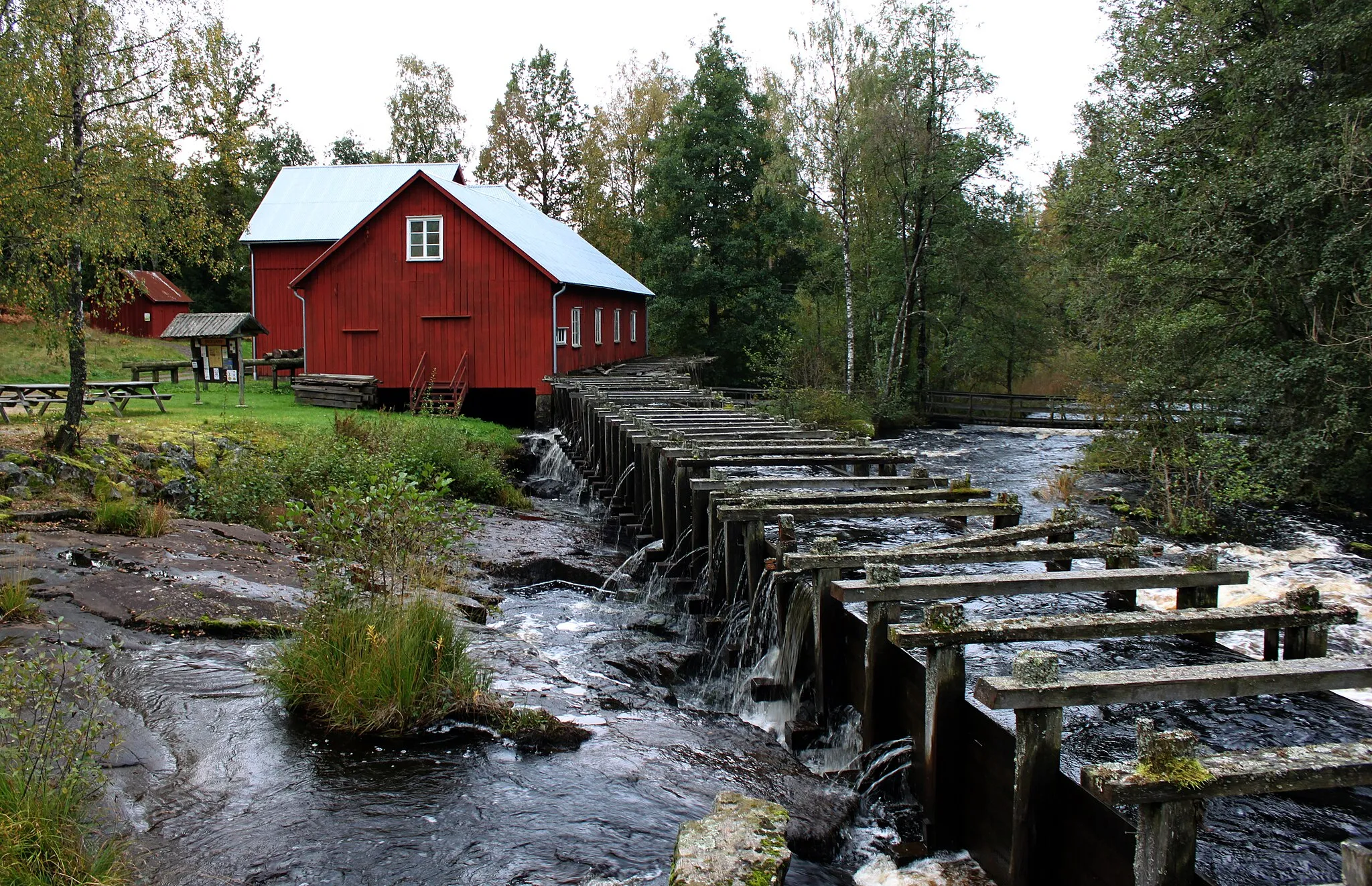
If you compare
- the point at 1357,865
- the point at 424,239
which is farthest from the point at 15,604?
the point at 424,239

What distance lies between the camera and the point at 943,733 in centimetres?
508

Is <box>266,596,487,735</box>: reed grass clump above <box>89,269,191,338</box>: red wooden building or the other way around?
the other way around

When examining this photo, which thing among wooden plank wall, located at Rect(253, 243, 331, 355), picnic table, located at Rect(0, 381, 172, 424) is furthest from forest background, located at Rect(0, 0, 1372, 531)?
wooden plank wall, located at Rect(253, 243, 331, 355)

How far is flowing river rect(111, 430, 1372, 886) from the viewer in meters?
4.63

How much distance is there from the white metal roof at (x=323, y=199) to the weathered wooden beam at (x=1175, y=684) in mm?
32692

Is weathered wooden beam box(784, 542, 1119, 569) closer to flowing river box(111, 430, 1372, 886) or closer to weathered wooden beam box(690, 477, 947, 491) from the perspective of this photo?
flowing river box(111, 430, 1372, 886)

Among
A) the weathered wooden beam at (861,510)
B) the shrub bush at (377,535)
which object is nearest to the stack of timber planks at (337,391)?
the shrub bush at (377,535)

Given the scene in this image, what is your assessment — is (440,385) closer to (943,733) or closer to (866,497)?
(866,497)

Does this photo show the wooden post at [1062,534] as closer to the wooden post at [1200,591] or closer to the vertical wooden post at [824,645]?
the wooden post at [1200,591]

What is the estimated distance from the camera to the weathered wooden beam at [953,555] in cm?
654

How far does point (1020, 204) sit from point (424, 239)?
72.0 feet

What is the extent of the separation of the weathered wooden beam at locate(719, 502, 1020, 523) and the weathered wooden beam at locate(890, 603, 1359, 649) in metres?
3.07

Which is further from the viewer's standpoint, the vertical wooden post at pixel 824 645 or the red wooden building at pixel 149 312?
the red wooden building at pixel 149 312

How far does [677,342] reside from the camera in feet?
134
